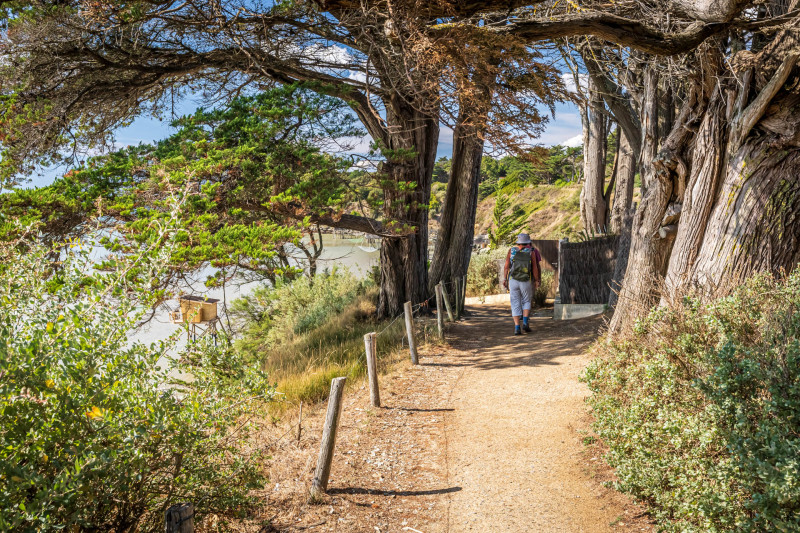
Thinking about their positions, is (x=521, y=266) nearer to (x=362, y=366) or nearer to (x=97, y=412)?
(x=362, y=366)

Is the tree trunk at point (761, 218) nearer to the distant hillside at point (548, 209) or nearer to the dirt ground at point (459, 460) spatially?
the dirt ground at point (459, 460)

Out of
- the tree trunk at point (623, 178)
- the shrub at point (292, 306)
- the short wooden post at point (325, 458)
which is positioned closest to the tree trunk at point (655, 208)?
the short wooden post at point (325, 458)

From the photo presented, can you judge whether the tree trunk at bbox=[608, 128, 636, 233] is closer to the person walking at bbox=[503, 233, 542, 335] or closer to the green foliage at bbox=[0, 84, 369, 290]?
the person walking at bbox=[503, 233, 542, 335]

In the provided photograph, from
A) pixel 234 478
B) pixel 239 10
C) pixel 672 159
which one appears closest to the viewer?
pixel 234 478

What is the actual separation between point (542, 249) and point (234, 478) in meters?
19.8

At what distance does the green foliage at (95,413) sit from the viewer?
2725 mm

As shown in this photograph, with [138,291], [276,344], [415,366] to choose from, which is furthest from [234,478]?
[276,344]

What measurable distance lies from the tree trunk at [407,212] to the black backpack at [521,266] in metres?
2.66

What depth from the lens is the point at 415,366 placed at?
30.1 feet

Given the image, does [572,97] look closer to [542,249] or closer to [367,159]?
[367,159]

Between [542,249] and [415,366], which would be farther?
[542,249]

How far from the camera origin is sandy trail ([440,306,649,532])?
4.63 m

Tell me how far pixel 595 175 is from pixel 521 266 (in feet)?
26.0

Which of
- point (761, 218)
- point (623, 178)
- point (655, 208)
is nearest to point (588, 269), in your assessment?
point (623, 178)
